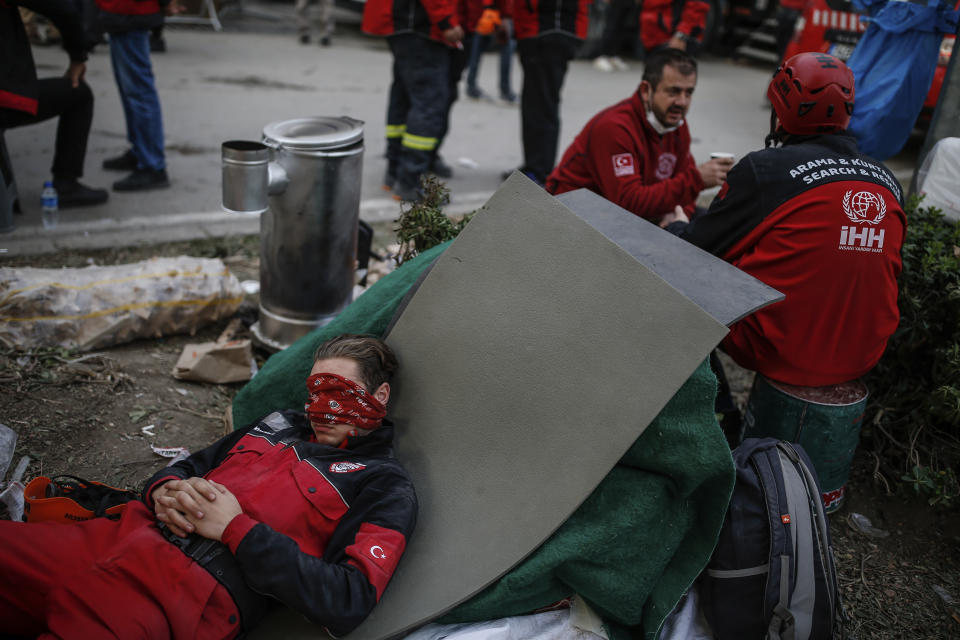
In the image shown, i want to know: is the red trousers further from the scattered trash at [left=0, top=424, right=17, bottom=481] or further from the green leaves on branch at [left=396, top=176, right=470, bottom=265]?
the green leaves on branch at [left=396, top=176, right=470, bottom=265]

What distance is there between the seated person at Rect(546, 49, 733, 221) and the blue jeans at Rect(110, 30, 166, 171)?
9.87ft

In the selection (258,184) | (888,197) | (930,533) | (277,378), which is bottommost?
(930,533)

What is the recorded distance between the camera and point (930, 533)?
3.10m

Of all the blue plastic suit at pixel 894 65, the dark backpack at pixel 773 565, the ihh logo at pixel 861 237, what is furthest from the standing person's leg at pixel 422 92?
the dark backpack at pixel 773 565

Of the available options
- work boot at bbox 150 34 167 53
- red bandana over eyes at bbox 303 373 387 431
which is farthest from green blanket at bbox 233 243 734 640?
work boot at bbox 150 34 167 53

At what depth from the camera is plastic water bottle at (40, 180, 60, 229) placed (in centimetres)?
467

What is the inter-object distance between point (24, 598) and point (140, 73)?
13.3ft

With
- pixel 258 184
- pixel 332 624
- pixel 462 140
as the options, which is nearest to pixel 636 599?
pixel 332 624

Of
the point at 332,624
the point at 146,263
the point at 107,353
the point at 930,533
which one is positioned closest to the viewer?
the point at 332,624

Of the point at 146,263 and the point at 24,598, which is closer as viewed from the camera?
the point at 24,598

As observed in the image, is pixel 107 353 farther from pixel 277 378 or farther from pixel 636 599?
pixel 636 599

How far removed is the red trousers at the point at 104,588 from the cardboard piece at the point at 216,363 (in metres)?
1.44

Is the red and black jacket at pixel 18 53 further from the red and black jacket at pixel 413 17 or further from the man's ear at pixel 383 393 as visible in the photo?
the man's ear at pixel 383 393

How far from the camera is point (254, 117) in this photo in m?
7.32
